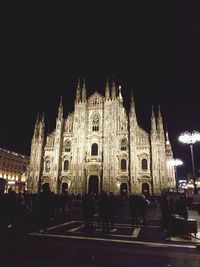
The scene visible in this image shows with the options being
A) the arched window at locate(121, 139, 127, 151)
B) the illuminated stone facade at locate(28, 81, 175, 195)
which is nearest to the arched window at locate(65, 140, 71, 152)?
the illuminated stone facade at locate(28, 81, 175, 195)

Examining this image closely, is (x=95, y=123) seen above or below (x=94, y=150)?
above

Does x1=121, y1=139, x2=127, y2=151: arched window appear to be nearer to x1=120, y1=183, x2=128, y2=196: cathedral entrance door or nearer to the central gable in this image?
x1=120, y1=183, x2=128, y2=196: cathedral entrance door

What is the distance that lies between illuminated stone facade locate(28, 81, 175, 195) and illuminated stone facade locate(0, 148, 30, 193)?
491 inches

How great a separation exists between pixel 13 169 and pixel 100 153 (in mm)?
27422

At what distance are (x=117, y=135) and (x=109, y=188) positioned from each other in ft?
32.5

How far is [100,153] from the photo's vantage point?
39.4 metres

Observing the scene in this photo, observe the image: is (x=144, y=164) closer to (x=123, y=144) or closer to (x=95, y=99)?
(x=123, y=144)

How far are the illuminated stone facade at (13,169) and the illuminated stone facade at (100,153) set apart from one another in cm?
1246

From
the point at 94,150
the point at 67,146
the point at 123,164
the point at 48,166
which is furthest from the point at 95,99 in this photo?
the point at 48,166

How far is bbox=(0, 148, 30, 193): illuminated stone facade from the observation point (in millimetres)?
49766

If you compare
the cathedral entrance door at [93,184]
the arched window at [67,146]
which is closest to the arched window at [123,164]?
the cathedral entrance door at [93,184]

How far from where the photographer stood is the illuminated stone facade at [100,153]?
36531mm

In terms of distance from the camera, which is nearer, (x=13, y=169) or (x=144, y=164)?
(x=144, y=164)

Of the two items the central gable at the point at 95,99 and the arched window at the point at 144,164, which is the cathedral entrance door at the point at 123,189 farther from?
the central gable at the point at 95,99
